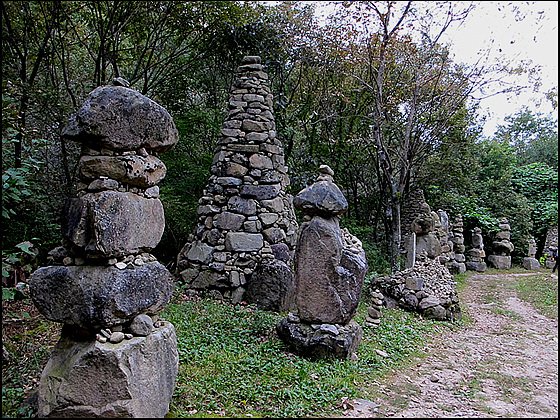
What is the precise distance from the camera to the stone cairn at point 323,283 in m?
5.53

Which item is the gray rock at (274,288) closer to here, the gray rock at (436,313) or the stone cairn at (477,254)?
the gray rock at (436,313)

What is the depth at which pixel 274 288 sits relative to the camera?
26.0 feet

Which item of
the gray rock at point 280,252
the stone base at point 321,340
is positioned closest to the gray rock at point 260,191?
the gray rock at point 280,252

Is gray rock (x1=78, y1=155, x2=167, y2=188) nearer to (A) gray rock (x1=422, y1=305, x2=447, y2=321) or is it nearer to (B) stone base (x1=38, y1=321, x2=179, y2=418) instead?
(B) stone base (x1=38, y1=321, x2=179, y2=418)

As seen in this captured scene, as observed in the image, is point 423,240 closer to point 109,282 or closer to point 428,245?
point 428,245

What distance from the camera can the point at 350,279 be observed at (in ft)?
18.4

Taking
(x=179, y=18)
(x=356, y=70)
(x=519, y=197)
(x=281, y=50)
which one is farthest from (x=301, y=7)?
(x=519, y=197)

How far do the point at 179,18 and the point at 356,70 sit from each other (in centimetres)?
565

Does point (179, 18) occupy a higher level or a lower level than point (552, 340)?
higher

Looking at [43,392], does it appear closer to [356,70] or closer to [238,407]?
[238,407]

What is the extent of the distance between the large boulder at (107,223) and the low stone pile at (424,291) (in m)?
7.13

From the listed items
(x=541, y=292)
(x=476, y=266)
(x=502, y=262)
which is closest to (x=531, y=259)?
(x=502, y=262)

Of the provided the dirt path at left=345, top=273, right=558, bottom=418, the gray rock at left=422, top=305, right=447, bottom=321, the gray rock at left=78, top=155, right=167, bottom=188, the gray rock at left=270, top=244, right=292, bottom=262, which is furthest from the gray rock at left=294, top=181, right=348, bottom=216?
the gray rock at left=422, top=305, right=447, bottom=321

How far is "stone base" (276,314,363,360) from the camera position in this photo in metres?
5.38
